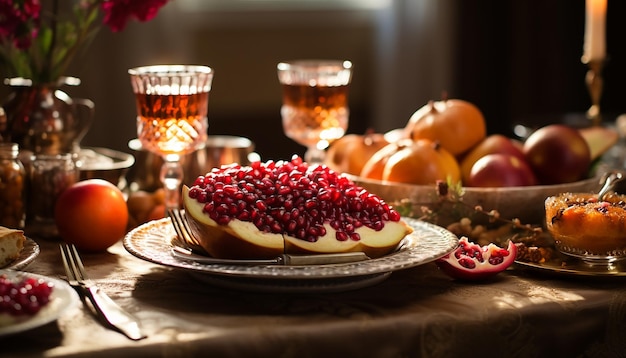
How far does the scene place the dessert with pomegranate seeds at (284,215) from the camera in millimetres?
1130

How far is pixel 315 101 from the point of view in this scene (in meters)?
1.69

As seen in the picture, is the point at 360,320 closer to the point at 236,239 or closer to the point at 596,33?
the point at 236,239

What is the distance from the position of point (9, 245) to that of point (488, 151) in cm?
85

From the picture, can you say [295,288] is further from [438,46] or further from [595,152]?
[438,46]

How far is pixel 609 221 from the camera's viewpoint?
3.96ft

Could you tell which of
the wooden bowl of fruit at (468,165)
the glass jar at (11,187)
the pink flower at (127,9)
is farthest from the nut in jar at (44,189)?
the wooden bowl of fruit at (468,165)

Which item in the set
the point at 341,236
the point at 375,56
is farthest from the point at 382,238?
the point at 375,56

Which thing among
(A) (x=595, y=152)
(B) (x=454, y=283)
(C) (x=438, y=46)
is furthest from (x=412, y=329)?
(C) (x=438, y=46)

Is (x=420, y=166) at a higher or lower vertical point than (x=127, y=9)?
lower

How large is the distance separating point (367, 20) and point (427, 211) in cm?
344

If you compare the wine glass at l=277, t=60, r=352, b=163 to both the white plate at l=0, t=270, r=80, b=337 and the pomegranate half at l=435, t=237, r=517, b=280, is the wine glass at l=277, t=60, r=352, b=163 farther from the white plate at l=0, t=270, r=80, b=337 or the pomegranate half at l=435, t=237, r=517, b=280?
the white plate at l=0, t=270, r=80, b=337

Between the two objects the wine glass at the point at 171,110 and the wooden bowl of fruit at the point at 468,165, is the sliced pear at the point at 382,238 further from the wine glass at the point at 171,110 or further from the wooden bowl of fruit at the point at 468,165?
the wine glass at the point at 171,110

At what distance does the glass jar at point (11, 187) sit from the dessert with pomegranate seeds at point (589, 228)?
85cm

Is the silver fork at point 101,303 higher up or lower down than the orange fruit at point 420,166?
lower down
